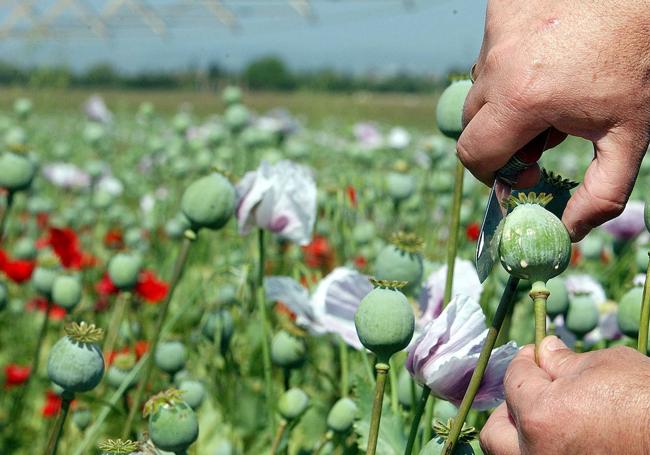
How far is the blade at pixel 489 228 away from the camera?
72 centimetres

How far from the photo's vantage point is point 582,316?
1.22 meters


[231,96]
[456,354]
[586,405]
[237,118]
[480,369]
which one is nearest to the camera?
[586,405]

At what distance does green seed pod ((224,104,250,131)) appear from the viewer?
2649 millimetres

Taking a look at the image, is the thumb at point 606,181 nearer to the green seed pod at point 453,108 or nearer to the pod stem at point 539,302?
the pod stem at point 539,302

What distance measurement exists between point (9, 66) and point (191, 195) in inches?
163

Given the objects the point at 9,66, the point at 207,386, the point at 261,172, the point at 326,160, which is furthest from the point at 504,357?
the point at 9,66

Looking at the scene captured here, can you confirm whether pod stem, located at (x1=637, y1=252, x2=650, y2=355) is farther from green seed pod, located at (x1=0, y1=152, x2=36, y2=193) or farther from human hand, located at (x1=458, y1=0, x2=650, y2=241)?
green seed pod, located at (x1=0, y1=152, x2=36, y2=193)

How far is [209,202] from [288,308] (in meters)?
0.42

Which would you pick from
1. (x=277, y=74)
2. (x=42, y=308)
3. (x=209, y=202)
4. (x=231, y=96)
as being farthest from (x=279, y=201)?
(x=277, y=74)

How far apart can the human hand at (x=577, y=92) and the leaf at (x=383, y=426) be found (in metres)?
0.27

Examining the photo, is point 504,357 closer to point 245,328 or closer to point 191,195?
point 191,195

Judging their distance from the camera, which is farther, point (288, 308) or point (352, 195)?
point (352, 195)

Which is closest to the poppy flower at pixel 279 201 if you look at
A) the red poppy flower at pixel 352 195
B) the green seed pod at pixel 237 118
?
the red poppy flower at pixel 352 195

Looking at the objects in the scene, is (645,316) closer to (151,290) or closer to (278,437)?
(278,437)
